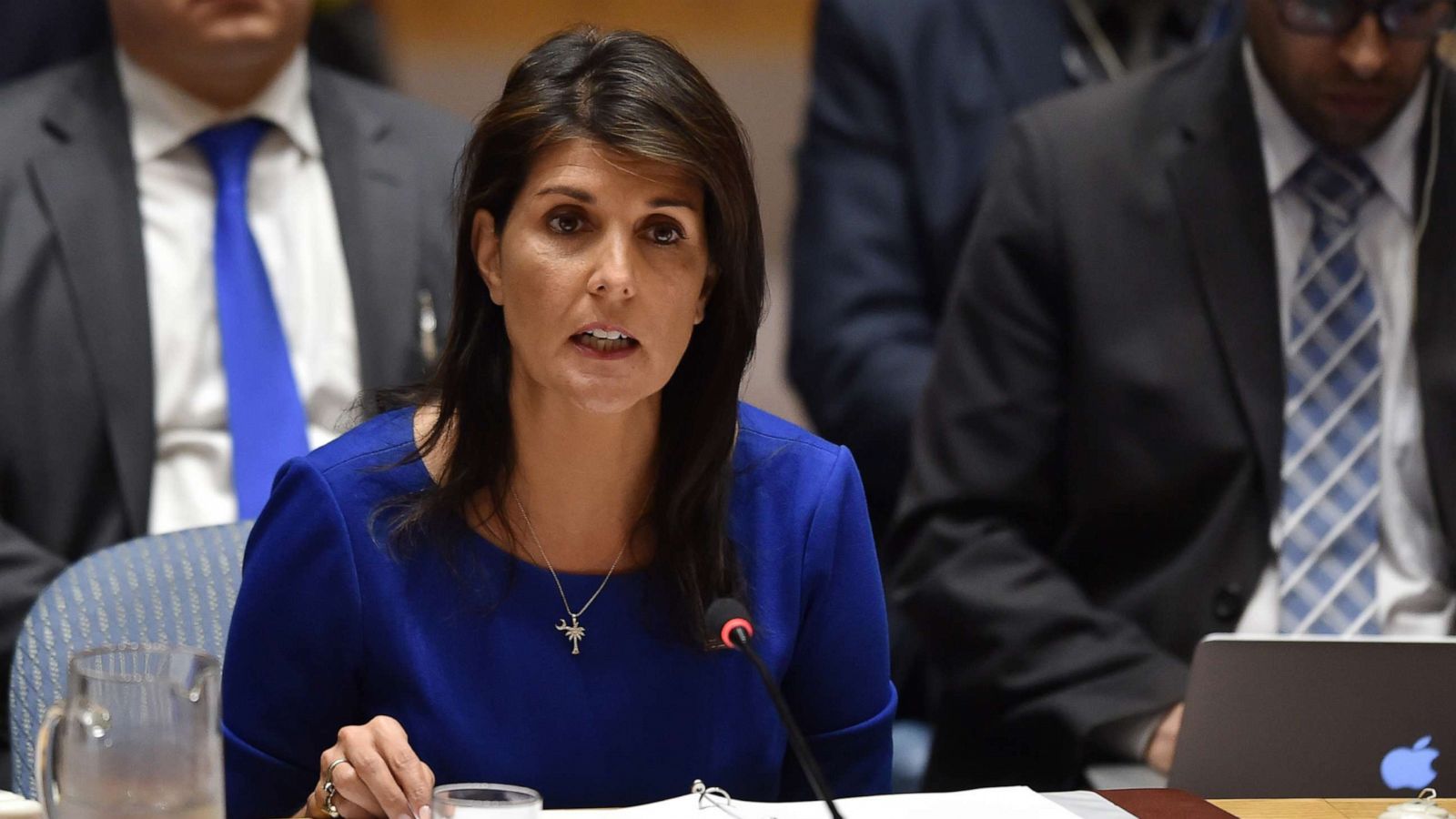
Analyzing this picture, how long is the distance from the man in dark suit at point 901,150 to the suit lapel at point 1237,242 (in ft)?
2.15

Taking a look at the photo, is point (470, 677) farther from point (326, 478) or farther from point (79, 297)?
point (79, 297)

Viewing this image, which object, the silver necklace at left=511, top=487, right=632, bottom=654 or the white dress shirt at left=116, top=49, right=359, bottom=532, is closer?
the silver necklace at left=511, top=487, right=632, bottom=654

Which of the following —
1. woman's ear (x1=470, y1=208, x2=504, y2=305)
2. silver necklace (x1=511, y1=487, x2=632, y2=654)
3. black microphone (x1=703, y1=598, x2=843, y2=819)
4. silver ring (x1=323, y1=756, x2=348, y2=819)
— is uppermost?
woman's ear (x1=470, y1=208, x2=504, y2=305)

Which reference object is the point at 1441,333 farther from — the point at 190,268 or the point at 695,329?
the point at 190,268

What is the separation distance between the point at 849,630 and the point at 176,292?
130 centimetres

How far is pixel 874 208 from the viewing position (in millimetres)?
3162

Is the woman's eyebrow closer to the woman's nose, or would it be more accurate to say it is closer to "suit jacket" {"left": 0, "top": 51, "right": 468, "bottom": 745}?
the woman's nose

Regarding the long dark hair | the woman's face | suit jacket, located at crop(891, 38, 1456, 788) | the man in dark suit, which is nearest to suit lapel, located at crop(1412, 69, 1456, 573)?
suit jacket, located at crop(891, 38, 1456, 788)

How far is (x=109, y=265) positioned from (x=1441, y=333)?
1.79 metres

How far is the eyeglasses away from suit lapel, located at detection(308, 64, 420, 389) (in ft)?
4.16

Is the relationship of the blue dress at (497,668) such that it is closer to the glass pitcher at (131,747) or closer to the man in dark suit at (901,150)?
the glass pitcher at (131,747)

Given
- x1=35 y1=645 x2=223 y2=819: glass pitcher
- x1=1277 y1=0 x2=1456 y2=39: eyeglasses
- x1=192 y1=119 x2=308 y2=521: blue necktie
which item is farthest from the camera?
x1=192 y1=119 x2=308 y2=521: blue necktie

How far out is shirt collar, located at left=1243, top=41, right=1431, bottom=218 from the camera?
97.5 inches

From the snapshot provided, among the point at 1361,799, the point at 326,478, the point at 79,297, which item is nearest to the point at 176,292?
the point at 79,297
